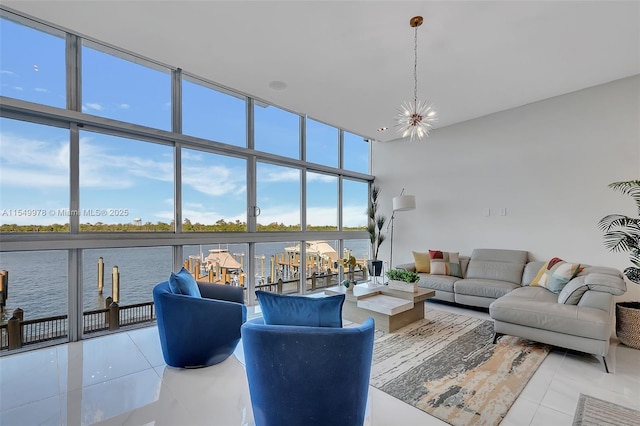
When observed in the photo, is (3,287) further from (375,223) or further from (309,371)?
(375,223)

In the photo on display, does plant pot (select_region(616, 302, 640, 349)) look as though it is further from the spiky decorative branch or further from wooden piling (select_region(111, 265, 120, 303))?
wooden piling (select_region(111, 265, 120, 303))

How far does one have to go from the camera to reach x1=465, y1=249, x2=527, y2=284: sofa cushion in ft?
14.4

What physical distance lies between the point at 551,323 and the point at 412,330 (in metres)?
1.37

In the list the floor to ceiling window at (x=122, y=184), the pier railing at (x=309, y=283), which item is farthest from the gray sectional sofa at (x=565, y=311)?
the floor to ceiling window at (x=122, y=184)

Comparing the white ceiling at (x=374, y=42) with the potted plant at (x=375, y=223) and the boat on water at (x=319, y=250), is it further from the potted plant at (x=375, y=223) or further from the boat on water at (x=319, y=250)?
the potted plant at (x=375, y=223)

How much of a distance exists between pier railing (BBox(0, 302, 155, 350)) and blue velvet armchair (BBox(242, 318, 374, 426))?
2730 millimetres

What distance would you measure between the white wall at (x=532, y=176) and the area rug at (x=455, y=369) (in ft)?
6.18

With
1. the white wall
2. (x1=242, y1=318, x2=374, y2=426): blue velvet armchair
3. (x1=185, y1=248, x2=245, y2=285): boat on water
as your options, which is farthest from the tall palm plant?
(x1=185, y1=248, x2=245, y2=285): boat on water

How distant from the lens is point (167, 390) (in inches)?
88.1

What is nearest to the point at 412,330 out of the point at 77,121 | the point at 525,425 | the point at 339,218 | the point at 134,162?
the point at 525,425

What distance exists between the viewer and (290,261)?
5.19 m

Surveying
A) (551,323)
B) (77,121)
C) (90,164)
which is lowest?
(551,323)

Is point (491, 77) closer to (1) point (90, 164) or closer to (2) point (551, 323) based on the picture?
(2) point (551, 323)

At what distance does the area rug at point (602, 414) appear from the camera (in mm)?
1875
